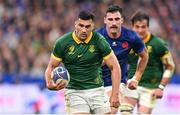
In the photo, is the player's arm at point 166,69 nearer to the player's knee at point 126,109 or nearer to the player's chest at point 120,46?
the player's knee at point 126,109

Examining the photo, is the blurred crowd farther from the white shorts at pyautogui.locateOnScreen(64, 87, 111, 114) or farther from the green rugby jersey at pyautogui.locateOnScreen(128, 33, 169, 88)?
the white shorts at pyautogui.locateOnScreen(64, 87, 111, 114)

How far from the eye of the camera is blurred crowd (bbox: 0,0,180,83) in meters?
21.0

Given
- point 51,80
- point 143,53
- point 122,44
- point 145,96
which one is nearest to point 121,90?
point 143,53

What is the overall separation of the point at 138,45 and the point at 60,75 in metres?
2.13

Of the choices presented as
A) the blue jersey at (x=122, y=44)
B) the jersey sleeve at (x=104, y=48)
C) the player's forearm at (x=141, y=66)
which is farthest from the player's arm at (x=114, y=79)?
the player's forearm at (x=141, y=66)

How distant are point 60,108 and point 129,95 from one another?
19.5 ft

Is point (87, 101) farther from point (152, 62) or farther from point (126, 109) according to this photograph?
point (152, 62)

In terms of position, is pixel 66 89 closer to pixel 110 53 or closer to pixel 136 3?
pixel 110 53

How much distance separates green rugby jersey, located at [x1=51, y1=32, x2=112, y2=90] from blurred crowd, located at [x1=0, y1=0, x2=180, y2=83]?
8.65 meters

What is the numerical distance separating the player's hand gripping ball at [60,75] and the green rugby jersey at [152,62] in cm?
266

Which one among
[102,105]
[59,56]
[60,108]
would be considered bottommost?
[60,108]

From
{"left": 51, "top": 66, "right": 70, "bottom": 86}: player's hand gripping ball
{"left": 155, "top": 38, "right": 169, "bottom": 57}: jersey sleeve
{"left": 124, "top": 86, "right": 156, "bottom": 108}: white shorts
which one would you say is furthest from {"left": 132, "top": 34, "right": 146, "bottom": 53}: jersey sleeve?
{"left": 51, "top": 66, "right": 70, "bottom": 86}: player's hand gripping ball

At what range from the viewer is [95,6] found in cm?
2333

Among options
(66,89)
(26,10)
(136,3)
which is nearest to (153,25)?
(136,3)
